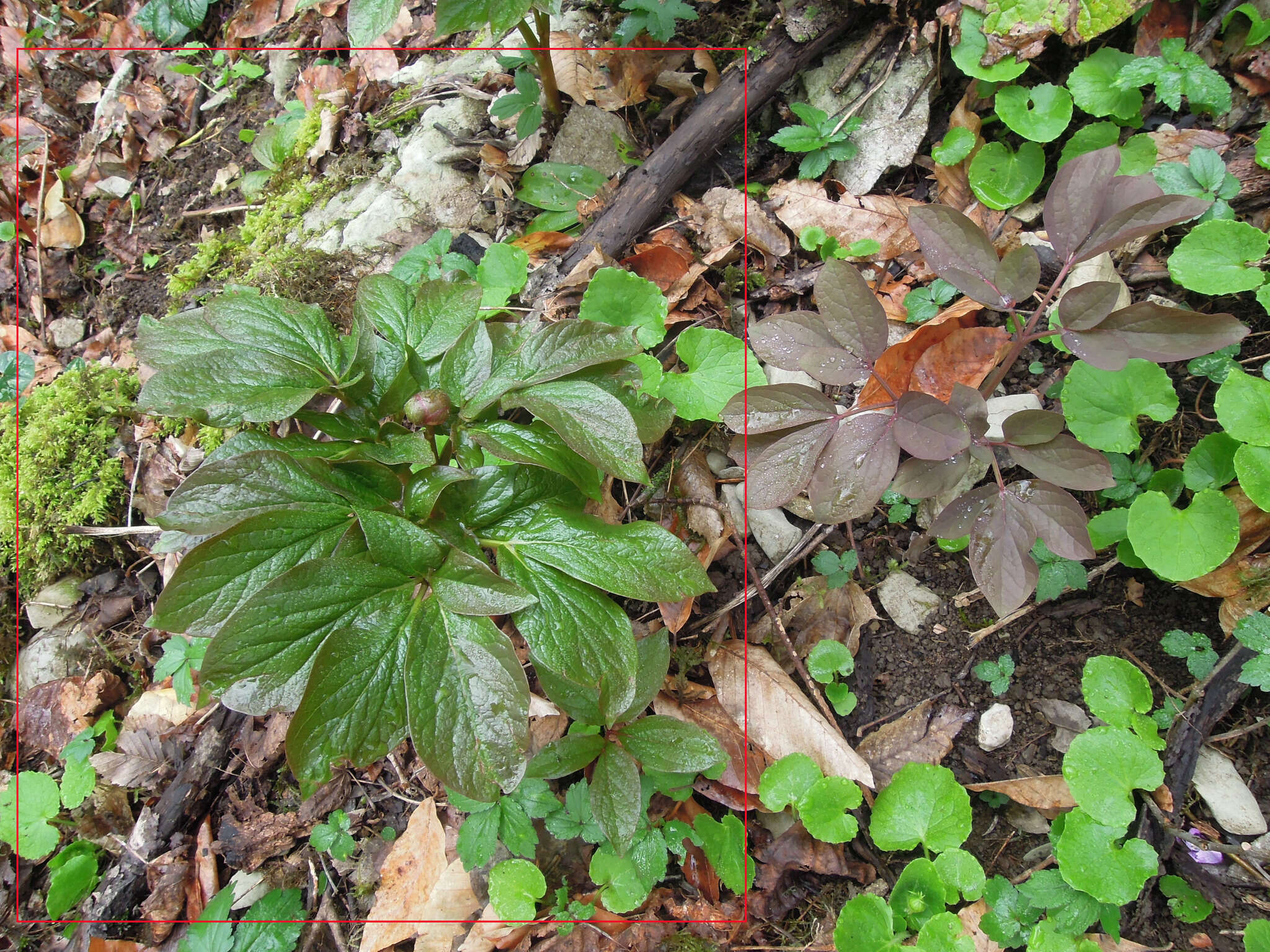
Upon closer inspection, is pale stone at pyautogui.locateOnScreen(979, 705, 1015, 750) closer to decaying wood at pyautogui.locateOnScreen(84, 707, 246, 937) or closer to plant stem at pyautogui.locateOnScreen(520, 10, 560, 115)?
decaying wood at pyautogui.locateOnScreen(84, 707, 246, 937)

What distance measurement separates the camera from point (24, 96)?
12.2ft

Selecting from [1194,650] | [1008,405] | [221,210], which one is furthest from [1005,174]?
[221,210]

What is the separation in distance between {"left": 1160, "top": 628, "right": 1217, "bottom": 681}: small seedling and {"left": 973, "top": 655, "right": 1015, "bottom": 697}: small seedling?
0.33 m

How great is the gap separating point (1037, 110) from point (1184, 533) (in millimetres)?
1223

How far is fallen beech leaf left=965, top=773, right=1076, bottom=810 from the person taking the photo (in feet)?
5.43

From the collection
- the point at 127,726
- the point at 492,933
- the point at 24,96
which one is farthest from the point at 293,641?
the point at 24,96

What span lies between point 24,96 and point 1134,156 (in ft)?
16.2

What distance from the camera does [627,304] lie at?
205 centimetres

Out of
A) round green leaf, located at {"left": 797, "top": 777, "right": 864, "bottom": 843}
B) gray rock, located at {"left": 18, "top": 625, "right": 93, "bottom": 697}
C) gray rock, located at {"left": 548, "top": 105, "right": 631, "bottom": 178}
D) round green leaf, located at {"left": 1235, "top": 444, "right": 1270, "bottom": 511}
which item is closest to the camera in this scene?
round green leaf, located at {"left": 1235, "top": 444, "right": 1270, "bottom": 511}

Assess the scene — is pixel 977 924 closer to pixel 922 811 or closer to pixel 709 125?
pixel 922 811

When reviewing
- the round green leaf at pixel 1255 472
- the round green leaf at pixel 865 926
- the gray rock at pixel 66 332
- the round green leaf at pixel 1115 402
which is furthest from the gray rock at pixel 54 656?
the round green leaf at pixel 1255 472

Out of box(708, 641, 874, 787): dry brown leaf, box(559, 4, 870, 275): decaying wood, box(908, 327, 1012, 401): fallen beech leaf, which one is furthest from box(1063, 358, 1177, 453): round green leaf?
box(559, 4, 870, 275): decaying wood

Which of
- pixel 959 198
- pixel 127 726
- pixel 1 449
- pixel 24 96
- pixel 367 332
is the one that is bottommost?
pixel 127 726

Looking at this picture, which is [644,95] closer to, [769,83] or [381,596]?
[769,83]
